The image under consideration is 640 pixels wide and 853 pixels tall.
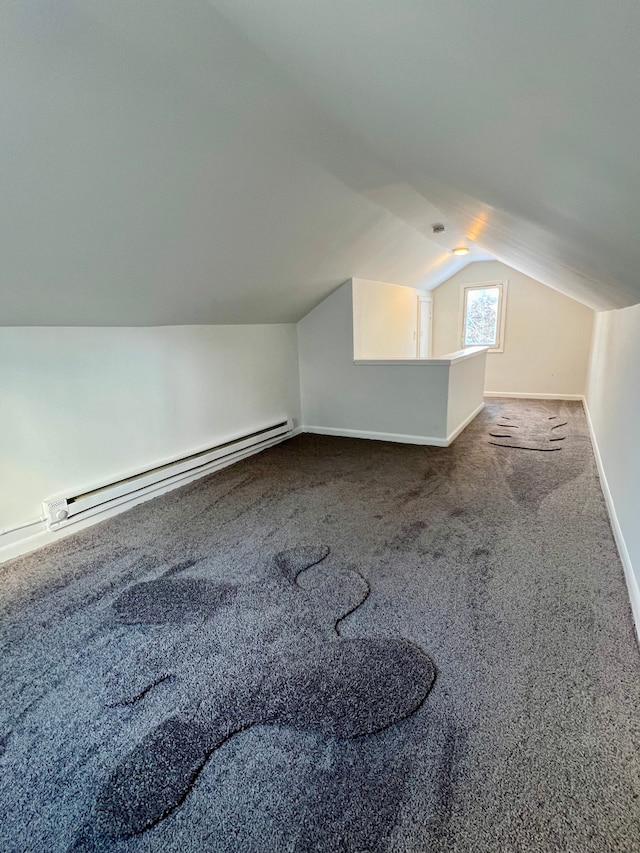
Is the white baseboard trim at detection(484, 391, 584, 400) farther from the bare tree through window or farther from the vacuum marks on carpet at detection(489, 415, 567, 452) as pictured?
the vacuum marks on carpet at detection(489, 415, 567, 452)

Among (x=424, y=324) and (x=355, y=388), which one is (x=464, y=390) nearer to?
(x=355, y=388)

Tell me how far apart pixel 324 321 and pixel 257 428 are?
148 centimetres

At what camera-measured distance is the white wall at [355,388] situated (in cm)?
430

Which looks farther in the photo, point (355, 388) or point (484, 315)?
point (484, 315)

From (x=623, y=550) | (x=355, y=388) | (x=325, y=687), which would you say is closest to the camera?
(x=325, y=687)

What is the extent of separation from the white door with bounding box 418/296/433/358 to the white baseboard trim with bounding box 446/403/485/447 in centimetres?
151

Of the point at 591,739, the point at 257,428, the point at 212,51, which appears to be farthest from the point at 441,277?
the point at 591,739

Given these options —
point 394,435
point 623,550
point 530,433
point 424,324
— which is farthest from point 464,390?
point 623,550

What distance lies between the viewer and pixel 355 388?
472 cm

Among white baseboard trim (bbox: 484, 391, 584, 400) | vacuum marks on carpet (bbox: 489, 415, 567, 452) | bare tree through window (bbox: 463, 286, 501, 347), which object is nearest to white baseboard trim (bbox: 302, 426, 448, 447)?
vacuum marks on carpet (bbox: 489, 415, 567, 452)

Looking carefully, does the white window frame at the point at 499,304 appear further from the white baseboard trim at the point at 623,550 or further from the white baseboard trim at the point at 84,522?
the white baseboard trim at the point at 84,522

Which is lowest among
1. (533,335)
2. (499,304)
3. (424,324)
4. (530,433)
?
(530,433)

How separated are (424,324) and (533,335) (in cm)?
171

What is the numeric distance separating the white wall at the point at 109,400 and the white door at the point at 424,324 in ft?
10.8
